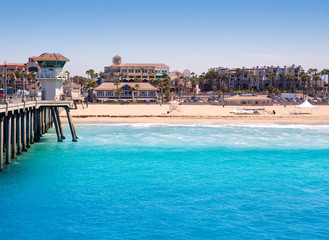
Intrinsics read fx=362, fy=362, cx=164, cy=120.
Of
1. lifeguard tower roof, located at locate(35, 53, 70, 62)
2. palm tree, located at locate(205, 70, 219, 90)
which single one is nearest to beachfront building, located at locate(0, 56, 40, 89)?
palm tree, located at locate(205, 70, 219, 90)

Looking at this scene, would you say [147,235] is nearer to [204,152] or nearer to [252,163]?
[252,163]

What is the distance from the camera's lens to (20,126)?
32562 mm

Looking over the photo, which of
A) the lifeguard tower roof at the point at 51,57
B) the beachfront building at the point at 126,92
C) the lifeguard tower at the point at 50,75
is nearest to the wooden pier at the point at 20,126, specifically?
the lifeguard tower at the point at 50,75

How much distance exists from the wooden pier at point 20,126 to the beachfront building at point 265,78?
12494cm

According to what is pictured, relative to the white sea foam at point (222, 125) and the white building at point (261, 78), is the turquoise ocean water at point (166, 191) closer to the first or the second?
the white sea foam at point (222, 125)

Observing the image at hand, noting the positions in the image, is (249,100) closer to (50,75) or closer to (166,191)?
(50,75)

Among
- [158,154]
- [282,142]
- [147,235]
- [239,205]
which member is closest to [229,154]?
[158,154]

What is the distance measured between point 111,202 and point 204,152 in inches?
637

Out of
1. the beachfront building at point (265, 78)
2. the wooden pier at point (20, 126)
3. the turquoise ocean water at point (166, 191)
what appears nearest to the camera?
the turquoise ocean water at point (166, 191)

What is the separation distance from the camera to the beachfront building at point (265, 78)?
152750 mm

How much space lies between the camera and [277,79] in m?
156

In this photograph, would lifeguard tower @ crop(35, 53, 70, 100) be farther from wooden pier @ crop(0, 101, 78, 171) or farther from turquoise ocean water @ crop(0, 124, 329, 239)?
turquoise ocean water @ crop(0, 124, 329, 239)

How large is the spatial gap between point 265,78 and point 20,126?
5552 inches

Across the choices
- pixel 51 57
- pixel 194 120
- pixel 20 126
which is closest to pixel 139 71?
pixel 194 120
